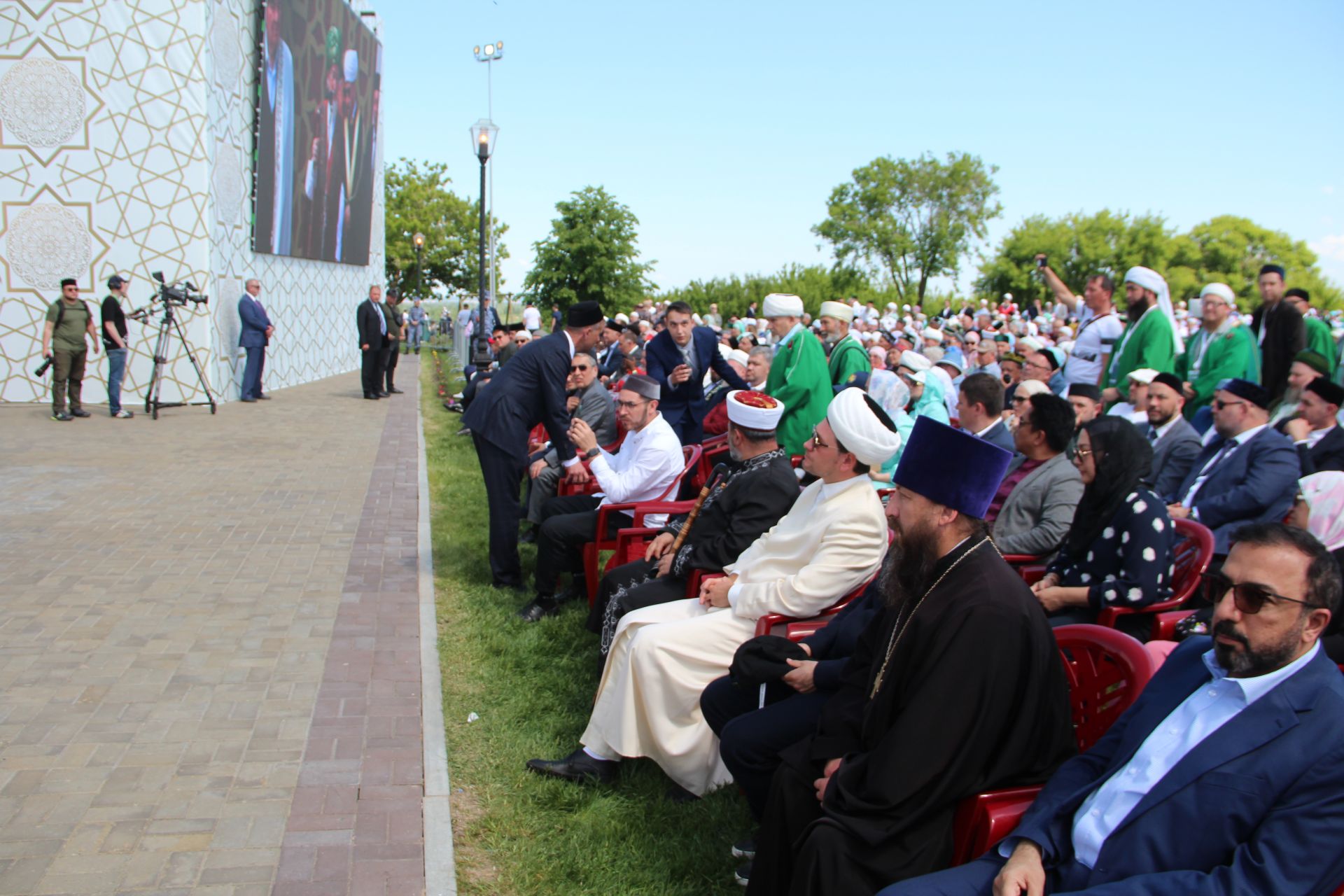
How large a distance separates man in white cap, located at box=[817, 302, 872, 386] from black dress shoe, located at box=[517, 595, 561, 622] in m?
3.54

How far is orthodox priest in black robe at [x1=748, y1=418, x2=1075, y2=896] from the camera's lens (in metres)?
2.57

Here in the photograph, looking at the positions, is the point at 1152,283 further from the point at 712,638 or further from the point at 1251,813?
the point at 1251,813

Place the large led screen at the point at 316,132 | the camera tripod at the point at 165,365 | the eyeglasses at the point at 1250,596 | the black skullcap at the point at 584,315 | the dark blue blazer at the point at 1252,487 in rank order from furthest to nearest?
the large led screen at the point at 316,132, the camera tripod at the point at 165,365, the black skullcap at the point at 584,315, the dark blue blazer at the point at 1252,487, the eyeglasses at the point at 1250,596

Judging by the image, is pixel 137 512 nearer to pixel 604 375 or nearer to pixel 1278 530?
pixel 604 375

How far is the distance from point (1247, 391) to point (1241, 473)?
479 mm

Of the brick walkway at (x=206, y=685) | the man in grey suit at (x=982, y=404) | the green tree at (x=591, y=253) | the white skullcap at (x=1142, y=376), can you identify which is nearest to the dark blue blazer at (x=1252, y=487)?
the man in grey suit at (x=982, y=404)

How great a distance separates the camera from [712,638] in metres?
4.17

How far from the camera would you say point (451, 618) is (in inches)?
247

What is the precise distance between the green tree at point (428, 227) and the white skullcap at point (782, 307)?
50.1 m

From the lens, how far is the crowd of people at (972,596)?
2.25 meters

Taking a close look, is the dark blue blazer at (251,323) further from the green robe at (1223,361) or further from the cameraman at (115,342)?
the green robe at (1223,361)

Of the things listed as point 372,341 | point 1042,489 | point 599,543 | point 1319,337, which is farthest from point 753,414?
point 372,341

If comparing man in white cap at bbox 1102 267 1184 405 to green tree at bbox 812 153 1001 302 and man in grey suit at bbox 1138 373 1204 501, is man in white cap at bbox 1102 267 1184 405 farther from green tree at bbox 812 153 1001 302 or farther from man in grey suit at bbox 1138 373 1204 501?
green tree at bbox 812 153 1001 302

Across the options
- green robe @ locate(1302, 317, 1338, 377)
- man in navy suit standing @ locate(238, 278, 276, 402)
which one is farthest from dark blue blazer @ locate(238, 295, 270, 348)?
green robe @ locate(1302, 317, 1338, 377)
